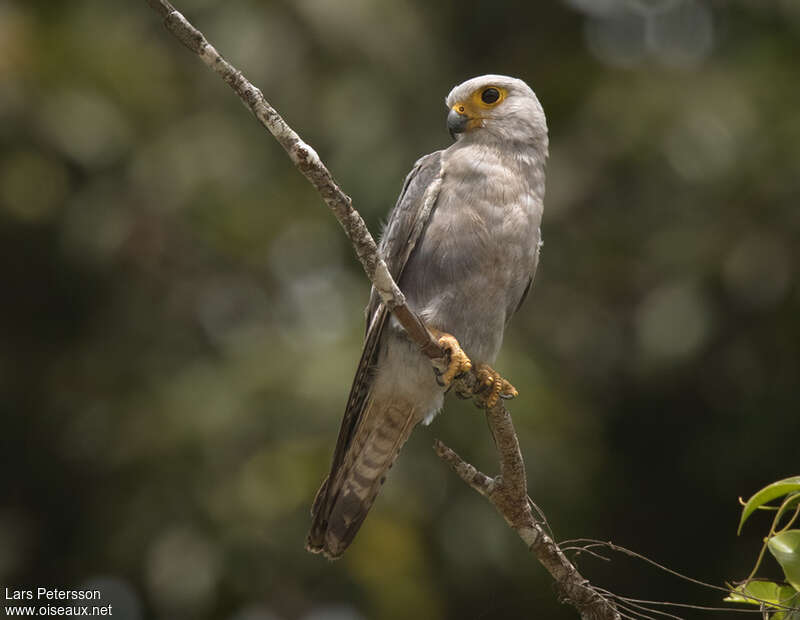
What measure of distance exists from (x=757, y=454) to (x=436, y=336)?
11.3ft

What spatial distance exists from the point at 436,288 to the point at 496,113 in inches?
31.0

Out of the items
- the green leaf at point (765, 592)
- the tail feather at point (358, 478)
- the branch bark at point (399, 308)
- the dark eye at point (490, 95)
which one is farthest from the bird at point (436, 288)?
the green leaf at point (765, 592)

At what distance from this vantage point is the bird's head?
4.05 meters

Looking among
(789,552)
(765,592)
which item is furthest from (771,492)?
(765,592)

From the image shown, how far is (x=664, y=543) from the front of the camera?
→ 6.62 m

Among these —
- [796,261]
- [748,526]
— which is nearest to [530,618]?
[748,526]

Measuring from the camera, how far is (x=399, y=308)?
2924mm

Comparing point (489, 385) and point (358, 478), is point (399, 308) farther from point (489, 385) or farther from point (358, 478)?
point (358, 478)

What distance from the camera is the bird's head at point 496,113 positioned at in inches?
160

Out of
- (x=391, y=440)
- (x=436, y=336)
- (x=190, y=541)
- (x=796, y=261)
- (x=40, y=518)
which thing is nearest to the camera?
(x=436, y=336)

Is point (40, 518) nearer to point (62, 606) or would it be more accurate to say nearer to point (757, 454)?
point (62, 606)

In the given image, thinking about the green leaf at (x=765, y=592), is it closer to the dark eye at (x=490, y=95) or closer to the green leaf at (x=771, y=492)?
the green leaf at (x=771, y=492)

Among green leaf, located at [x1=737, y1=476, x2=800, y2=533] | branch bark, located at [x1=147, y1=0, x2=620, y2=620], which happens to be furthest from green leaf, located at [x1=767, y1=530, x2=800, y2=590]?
branch bark, located at [x1=147, y1=0, x2=620, y2=620]

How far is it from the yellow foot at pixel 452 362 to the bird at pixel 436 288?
6cm
